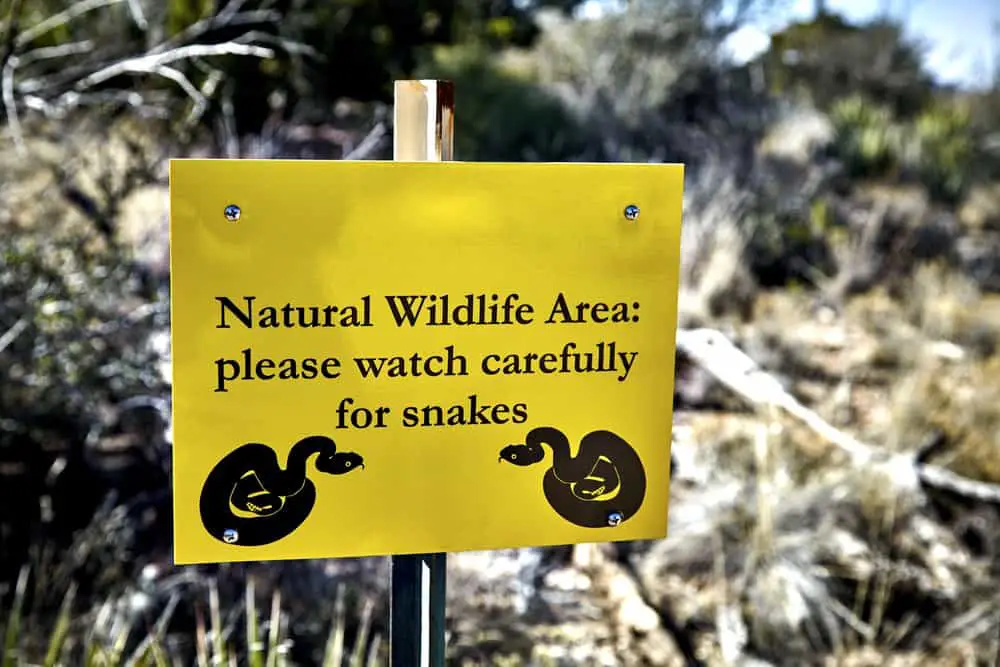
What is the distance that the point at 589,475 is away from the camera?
1.53 meters

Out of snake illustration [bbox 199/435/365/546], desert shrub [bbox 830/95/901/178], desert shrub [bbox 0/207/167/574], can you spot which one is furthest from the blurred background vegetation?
snake illustration [bbox 199/435/365/546]

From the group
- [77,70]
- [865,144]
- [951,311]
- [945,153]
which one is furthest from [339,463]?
[945,153]

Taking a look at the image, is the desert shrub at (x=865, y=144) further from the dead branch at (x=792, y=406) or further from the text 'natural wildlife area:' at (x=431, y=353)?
the text 'natural wildlife area:' at (x=431, y=353)

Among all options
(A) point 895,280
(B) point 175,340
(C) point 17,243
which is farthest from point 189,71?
(A) point 895,280

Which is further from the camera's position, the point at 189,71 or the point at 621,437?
the point at 189,71

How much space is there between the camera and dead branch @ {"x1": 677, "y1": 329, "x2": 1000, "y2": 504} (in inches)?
101

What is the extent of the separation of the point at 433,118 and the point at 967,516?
276cm

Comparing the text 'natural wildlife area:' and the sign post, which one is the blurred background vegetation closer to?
the sign post

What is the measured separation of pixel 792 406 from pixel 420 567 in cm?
153

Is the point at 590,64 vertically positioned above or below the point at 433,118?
above

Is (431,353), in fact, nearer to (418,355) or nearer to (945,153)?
(418,355)

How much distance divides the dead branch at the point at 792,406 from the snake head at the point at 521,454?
1068 mm

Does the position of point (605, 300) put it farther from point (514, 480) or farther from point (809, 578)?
point (809, 578)

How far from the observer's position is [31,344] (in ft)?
10.3
